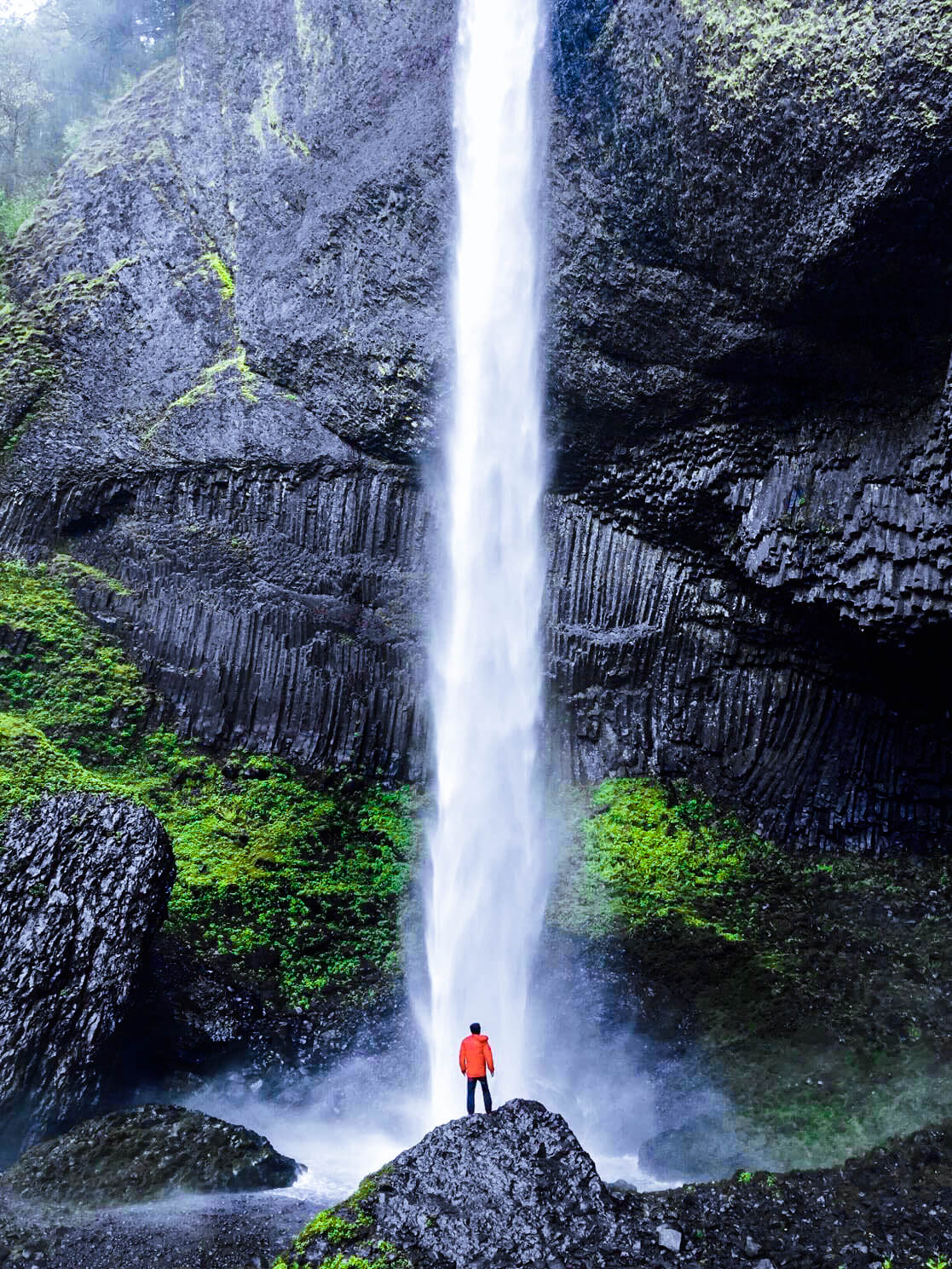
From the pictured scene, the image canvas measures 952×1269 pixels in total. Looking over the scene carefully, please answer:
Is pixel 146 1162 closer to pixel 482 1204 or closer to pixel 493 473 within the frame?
pixel 482 1204

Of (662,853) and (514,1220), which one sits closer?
(514,1220)

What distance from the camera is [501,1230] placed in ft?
Result: 18.7

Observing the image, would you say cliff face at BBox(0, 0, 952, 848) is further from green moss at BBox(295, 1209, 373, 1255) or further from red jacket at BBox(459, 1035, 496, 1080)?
green moss at BBox(295, 1209, 373, 1255)

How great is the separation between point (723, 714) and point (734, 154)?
6087 millimetres

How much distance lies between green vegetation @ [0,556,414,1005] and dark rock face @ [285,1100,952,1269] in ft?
13.5

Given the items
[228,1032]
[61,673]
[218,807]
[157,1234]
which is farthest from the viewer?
[61,673]

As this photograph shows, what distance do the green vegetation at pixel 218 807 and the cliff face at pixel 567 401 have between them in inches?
16.3

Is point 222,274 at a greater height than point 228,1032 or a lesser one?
greater

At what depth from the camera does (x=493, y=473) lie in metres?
12.3

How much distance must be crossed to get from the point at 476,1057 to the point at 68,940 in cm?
367

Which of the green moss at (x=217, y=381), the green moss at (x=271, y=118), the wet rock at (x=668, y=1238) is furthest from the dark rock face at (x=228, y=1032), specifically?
the green moss at (x=271, y=118)

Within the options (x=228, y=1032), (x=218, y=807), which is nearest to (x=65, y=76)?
(x=218, y=807)

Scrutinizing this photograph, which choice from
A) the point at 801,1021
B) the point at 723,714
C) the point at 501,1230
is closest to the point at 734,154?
the point at 723,714

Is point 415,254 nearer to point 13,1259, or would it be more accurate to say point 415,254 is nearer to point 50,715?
point 50,715
